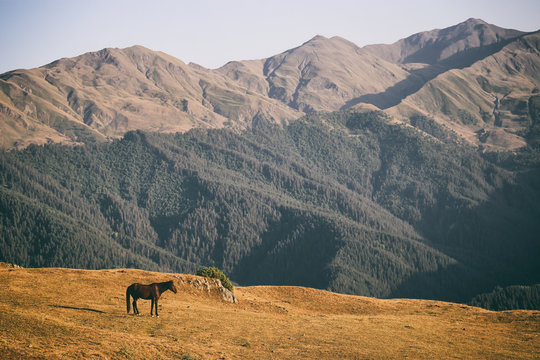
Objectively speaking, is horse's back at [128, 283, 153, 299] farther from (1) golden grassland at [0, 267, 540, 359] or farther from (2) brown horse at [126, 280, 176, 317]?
(1) golden grassland at [0, 267, 540, 359]

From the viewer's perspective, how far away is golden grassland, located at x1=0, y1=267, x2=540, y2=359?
38281 millimetres

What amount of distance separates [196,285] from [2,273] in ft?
94.8

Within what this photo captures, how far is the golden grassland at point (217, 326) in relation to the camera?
126 ft

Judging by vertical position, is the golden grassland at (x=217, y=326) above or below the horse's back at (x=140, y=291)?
below

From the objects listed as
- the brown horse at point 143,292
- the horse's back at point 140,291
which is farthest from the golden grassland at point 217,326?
the horse's back at point 140,291

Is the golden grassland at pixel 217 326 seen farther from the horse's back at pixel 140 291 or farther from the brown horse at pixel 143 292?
the horse's back at pixel 140 291

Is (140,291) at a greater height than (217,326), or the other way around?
(140,291)

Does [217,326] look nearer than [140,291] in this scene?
No

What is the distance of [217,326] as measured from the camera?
52062 mm

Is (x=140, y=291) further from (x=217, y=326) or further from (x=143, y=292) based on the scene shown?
(x=217, y=326)

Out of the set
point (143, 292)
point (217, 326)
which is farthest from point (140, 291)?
point (217, 326)

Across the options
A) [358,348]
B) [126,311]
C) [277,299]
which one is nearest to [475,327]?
[358,348]

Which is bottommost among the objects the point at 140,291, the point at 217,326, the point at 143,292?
the point at 217,326

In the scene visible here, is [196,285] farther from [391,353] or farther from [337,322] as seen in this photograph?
[391,353]
